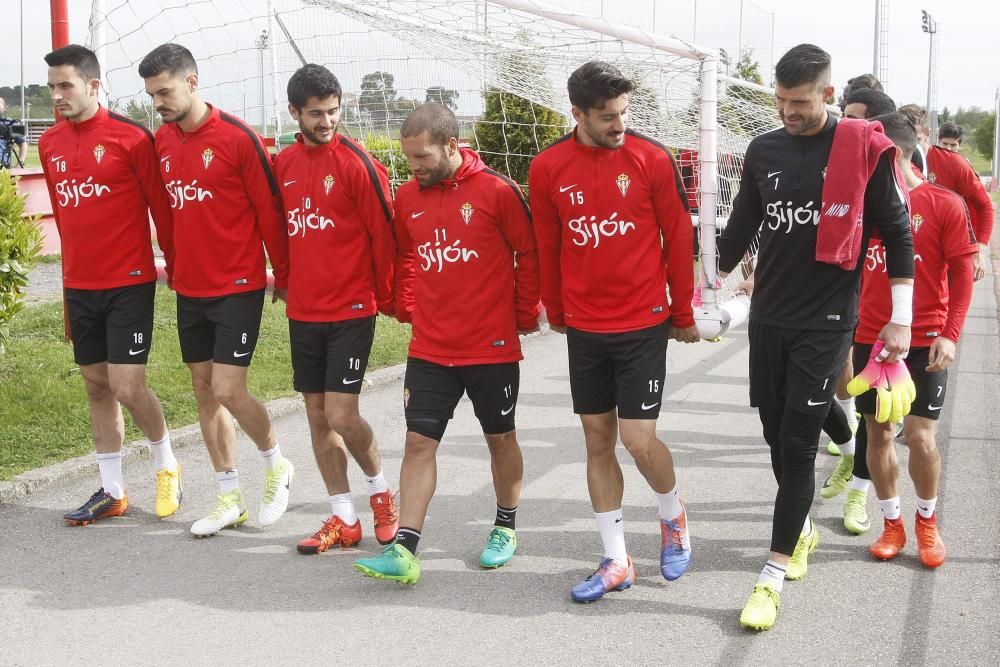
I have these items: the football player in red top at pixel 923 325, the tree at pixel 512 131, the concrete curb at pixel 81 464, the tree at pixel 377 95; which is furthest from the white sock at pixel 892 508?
the tree at pixel 377 95

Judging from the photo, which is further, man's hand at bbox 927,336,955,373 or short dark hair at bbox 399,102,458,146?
man's hand at bbox 927,336,955,373

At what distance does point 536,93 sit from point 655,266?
382 centimetres

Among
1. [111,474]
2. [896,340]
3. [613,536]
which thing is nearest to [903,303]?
[896,340]

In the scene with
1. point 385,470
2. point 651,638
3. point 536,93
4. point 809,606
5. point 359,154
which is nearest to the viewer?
point 651,638

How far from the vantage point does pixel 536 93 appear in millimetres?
7734

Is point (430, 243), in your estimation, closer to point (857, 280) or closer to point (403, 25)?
point (857, 280)

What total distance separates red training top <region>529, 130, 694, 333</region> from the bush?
4290 millimetres

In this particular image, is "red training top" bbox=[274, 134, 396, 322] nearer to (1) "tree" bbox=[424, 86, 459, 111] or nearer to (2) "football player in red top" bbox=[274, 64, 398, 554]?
(2) "football player in red top" bbox=[274, 64, 398, 554]

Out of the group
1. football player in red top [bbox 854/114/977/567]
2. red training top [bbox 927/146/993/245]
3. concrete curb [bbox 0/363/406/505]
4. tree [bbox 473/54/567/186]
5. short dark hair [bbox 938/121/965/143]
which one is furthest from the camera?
tree [bbox 473/54/567/186]

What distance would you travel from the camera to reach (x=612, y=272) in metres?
4.21

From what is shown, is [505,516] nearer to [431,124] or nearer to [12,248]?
[431,124]

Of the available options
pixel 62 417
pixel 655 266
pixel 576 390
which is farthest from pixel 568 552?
A: pixel 62 417

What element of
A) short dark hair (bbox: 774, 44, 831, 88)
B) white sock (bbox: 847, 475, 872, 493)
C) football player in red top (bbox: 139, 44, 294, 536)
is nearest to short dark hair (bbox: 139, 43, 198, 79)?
football player in red top (bbox: 139, 44, 294, 536)

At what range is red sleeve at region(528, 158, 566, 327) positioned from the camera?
427 cm
